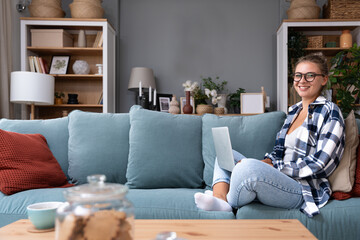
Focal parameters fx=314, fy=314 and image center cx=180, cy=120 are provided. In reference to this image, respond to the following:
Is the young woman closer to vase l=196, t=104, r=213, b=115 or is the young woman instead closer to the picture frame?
vase l=196, t=104, r=213, b=115

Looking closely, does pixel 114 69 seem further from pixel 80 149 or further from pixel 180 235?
pixel 180 235

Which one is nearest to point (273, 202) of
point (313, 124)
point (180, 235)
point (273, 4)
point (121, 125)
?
point (313, 124)

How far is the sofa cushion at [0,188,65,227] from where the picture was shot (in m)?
1.50

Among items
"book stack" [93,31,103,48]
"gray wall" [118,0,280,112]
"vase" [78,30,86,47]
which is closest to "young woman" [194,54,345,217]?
"gray wall" [118,0,280,112]

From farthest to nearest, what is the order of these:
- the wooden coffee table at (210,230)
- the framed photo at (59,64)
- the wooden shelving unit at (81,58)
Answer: the framed photo at (59,64), the wooden shelving unit at (81,58), the wooden coffee table at (210,230)

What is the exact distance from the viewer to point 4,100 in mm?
3242

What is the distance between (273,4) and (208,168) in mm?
3120

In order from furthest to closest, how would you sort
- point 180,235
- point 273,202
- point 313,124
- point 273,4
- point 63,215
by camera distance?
point 273,4
point 313,124
point 273,202
point 180,235
point 63,215

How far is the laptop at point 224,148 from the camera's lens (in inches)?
60.7

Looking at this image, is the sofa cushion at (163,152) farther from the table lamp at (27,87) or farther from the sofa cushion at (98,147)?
the table lamp at (27,87)

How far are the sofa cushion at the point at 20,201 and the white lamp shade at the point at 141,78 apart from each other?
7.78ft

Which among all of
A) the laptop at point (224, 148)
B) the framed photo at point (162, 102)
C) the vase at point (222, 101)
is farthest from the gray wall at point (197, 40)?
the laptop at point (224, 148)

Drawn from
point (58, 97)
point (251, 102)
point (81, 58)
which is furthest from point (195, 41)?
Answer: point (58, 97)

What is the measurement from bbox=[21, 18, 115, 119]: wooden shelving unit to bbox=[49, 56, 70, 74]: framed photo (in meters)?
0.07
